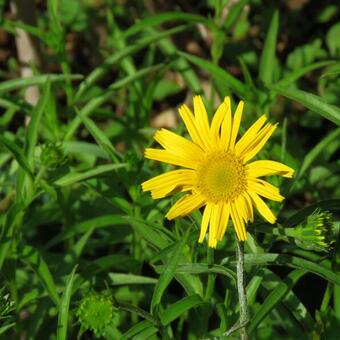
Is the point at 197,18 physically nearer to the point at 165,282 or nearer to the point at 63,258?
the point at 63,258

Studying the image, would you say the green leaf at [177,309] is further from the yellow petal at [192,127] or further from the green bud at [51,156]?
the green bud at [51,156]

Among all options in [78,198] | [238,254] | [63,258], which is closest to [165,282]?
[238,254]

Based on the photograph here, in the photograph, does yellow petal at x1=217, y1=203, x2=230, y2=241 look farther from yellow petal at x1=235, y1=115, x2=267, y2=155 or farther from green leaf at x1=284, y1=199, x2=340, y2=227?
green leaf at x1=284, y1=199, x2=340, y2=227

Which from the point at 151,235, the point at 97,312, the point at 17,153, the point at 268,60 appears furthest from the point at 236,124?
the point at 268,60

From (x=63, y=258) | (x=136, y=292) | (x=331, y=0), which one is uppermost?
(x=331, y=0)

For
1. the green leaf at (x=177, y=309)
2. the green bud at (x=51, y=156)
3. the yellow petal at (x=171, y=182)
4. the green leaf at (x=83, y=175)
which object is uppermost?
the green bud at (x=51, y=156)

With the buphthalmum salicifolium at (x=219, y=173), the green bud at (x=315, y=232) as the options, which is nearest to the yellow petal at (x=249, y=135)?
the buphthalmum salicifolium at (x=219, y=173)
